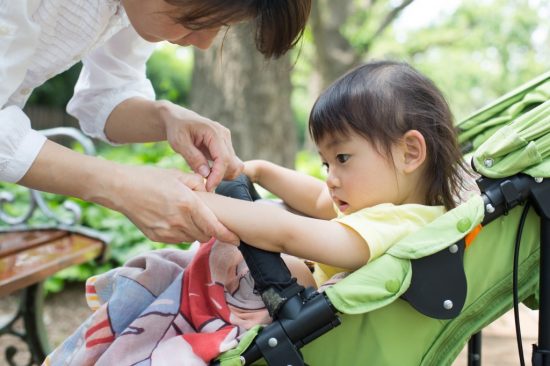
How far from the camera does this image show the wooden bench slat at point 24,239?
7.64 ft

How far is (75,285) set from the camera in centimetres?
430

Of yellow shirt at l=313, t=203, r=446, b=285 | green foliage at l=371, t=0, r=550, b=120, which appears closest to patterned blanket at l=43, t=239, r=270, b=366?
yellow shirt at l=313, t=203, r=446, b=285

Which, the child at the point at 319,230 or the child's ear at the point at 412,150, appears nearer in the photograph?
the child at the point at 319,230

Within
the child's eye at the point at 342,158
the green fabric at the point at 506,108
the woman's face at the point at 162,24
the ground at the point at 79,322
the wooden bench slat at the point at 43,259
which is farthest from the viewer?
the ground at the point at 79,322

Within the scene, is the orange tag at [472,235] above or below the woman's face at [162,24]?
below

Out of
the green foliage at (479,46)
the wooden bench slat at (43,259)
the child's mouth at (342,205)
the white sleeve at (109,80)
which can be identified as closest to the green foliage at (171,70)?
the green foliage at (479,46)

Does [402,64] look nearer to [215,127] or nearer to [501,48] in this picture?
[215,127]

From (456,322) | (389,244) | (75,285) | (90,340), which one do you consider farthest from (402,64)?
(75,285)

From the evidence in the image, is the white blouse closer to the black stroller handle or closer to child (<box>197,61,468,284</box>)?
child (<box>197,61,468,284</box>)

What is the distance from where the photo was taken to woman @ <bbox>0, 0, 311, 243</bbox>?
1375mm

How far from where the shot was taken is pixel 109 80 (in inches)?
80.8

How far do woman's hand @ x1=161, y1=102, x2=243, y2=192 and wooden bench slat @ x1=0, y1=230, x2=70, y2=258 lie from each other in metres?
0.95

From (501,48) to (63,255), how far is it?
19810mm

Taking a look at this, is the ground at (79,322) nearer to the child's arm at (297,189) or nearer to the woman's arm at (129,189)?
the child's arm at (297,189)
